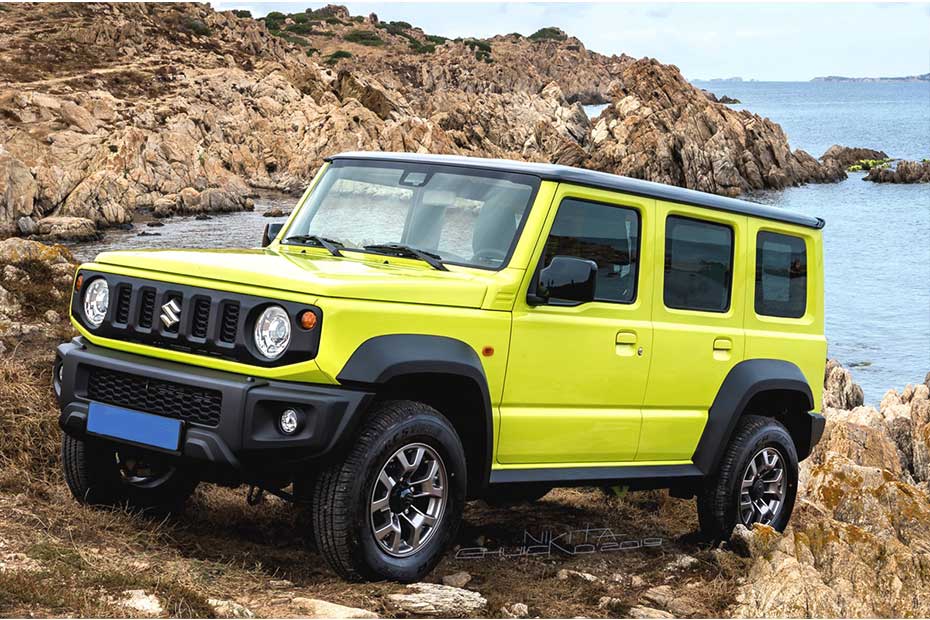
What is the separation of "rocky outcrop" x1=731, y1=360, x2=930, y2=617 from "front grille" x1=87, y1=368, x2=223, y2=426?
295 centimetres

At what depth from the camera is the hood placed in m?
5.16

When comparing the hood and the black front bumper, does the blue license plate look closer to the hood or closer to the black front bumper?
the black front bumper

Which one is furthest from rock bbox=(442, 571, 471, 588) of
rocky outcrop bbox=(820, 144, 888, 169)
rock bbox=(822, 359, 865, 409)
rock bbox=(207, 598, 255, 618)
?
rocky outcrop bbox=(820, 144, 888, 169)

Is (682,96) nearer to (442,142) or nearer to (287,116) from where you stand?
(442,142)

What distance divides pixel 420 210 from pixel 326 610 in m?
2.32

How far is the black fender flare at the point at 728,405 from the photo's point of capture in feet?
23.4

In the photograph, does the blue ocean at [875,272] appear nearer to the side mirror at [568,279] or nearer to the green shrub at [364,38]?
the side mirror at [568,279]

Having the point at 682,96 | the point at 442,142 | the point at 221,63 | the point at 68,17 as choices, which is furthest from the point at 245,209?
the point at 68,17

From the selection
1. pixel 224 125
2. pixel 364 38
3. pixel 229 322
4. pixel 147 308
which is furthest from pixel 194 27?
pixel 229 322

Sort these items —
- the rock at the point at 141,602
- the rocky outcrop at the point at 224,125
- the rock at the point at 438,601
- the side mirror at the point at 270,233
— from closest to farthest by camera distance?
the rock at the point at 141,602
the rock at the point at 438,601
the side mirror at the point at 270,233
the rocky outcrop at the point at 224,125

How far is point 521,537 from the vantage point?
285 inches

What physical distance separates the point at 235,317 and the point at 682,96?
69047 mm

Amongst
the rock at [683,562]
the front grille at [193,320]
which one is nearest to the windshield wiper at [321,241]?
the front grille at [193,320]

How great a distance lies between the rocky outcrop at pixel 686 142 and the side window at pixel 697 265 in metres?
55.2
